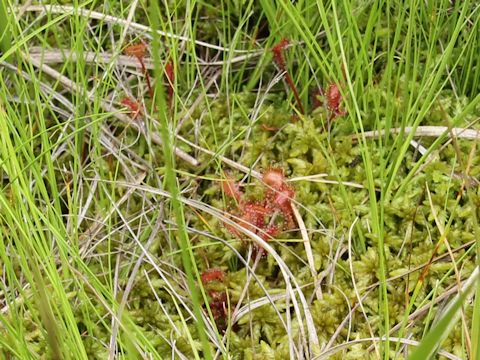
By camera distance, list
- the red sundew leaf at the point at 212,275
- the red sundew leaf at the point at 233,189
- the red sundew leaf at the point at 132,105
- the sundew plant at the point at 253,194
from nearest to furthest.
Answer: the sundew plant at the point at 253,194 < the red sundew leaf at the point at 212,275 < the red sundew leaf at the point at 233,189 < the red sundew leaf at the point at 132,105

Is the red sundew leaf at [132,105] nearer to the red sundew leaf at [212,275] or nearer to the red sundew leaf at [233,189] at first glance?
the red sundew leaf at [233,189]

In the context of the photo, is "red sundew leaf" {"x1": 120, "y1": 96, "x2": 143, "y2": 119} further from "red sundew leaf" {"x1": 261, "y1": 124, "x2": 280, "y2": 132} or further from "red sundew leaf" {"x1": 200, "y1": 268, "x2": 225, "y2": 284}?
"red sundew leaf" {"x1": 200, "y1": 268, "x2": 225, "y2": 284}

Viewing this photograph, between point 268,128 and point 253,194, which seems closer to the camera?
point 253,194

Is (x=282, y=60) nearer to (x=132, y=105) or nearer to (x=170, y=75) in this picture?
(x=170, y=75)

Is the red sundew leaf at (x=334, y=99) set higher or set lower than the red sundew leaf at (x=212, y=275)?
higher

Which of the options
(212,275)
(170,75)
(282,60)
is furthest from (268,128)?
(212,275)

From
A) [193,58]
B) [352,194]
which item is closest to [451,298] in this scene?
[352,194]

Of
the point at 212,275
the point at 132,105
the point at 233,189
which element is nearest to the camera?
the point at 212,275

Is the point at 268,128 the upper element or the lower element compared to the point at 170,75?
lower

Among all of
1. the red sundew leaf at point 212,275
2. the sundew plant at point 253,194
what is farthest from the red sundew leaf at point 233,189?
the red sundew leaf at point 212,275
